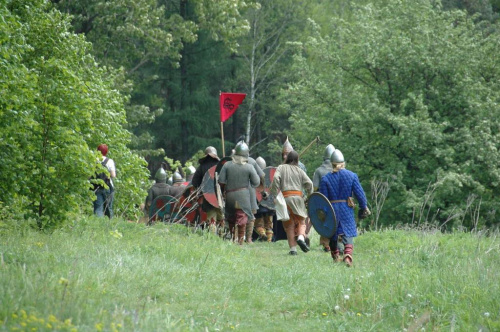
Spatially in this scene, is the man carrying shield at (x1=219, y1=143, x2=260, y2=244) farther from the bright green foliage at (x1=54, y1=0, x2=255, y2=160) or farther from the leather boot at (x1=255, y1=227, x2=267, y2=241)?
the bright green foliage at (x1=54, y1=0, x2=255, y2=160)

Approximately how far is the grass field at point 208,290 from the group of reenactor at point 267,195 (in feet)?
2.79

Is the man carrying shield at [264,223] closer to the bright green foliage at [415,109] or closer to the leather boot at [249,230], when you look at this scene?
the leather boot at [249,230]

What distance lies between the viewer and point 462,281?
26.3ft

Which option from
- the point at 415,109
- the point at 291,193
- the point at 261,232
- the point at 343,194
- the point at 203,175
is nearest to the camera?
the point at 343,194

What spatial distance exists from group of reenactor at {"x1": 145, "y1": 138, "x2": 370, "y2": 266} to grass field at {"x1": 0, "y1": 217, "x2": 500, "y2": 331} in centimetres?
85

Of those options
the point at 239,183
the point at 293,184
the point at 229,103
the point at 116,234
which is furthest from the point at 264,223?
the point at 116,234

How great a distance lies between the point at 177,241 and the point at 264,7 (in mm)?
31541

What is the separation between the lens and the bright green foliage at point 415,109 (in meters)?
24.7

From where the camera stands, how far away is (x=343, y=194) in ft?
37.3

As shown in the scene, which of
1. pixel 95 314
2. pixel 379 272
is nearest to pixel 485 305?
pixel 379 272

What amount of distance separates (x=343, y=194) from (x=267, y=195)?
108 inches

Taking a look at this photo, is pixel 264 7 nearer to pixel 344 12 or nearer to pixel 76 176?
pixel 344 12

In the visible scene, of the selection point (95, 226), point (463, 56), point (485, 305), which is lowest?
point (95, 226)

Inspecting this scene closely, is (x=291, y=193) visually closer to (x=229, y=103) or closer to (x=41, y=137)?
(x=41, y=137)
